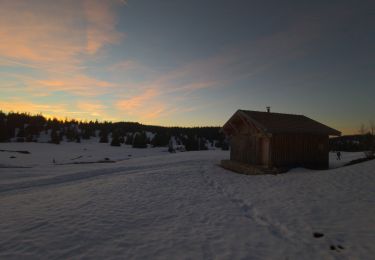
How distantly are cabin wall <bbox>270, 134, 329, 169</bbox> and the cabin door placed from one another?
0.39m

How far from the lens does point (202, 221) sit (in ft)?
29.9

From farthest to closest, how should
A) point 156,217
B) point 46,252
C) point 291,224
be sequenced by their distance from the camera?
point 156,217
point 291,224
point 46,252

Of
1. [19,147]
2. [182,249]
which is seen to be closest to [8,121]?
[19,147]

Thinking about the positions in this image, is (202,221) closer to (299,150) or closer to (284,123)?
(299,150)

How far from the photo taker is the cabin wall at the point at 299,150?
746 inches

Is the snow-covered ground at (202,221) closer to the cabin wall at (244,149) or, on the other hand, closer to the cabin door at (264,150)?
the cabin door at (264,150)

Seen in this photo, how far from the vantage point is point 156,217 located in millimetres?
9648

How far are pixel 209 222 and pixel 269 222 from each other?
2.13 m

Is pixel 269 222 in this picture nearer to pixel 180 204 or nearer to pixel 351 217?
pixel 351 217

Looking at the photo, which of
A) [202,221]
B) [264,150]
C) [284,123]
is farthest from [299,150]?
[202,221]

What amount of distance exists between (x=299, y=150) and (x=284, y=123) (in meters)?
2.56

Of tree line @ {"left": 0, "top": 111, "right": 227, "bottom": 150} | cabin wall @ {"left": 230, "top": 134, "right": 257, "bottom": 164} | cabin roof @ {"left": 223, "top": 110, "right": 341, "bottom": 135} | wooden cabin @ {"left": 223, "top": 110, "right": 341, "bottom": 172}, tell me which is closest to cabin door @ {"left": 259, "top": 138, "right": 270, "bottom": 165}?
wooden cabin @ {"left": 223, "top": 110, "right": 341, "bottom": 172}

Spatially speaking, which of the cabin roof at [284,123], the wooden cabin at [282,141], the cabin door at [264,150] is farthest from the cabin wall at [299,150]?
the cabin roof at [284,123]

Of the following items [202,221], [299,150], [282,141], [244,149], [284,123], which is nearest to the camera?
[202,221]
